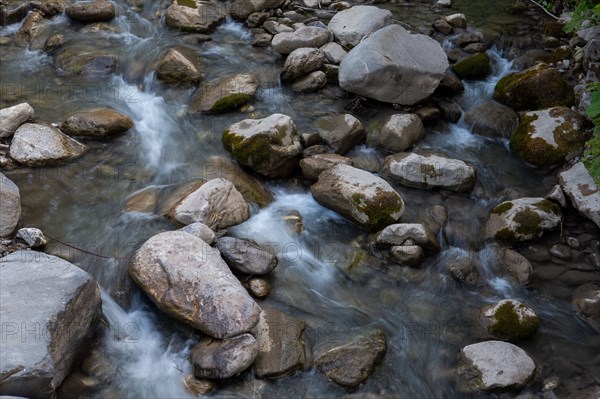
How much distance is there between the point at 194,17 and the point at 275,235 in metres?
6.37

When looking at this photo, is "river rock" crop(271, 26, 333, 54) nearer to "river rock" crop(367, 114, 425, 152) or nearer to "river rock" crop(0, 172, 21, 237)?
"river rock" crop(367, 114, 425, 152)

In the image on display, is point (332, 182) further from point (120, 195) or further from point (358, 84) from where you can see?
point (120, 195)

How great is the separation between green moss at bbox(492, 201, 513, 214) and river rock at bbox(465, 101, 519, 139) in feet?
6.59

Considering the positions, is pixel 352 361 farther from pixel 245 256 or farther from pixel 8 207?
pixel 8 207

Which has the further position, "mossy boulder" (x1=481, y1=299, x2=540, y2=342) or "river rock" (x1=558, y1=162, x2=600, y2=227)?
"river rock" (x1=558, y1=162, x2=600, y2=227)

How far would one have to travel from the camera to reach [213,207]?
6641 mm

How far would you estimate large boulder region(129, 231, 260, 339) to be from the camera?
17.3ft

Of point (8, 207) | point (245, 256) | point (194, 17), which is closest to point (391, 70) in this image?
point (245, 256)

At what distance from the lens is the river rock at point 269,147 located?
25.2 ft

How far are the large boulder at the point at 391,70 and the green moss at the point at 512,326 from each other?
423cm

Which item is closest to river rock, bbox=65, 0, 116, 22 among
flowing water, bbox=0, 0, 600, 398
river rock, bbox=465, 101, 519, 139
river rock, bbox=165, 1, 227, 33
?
flowing water, bbox=0, 0, 600, 398

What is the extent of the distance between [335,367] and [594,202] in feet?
14.4

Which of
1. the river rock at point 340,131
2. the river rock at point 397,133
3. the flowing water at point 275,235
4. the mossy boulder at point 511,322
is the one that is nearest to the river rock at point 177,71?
the flowing water at point 275,235

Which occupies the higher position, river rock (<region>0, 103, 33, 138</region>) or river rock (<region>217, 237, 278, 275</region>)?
river rock (<region>0, 103, 33, 138</region>)
